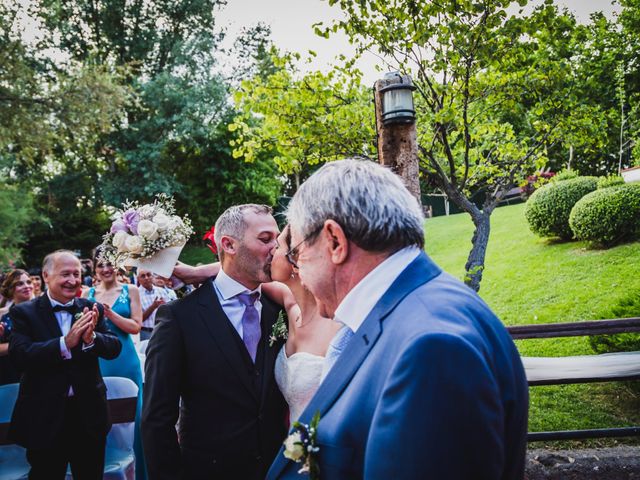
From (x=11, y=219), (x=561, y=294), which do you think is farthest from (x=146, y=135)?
(x=561, y=294)

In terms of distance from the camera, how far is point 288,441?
1.37 meters

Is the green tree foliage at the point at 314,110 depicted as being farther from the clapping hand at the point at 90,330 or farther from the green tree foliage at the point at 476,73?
the clapping hand at the point at 90,330

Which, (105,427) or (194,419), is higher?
(194,419)

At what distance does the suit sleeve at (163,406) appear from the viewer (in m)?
2.39

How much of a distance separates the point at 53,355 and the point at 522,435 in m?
3.64

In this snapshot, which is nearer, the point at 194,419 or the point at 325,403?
the point at 325,403

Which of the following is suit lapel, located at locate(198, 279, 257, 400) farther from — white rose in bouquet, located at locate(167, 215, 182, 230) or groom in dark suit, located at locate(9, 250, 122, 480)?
groom in dark suit, located at locate(9, 250, 122, 480)

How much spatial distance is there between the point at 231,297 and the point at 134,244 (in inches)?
24.8

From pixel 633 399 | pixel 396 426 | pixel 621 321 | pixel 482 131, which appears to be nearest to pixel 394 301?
pixel 396 426

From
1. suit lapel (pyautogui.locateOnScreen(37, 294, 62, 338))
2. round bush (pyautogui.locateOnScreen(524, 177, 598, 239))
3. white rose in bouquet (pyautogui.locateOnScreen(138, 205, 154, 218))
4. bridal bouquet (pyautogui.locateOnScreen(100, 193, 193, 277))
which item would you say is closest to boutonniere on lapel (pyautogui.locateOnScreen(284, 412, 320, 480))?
bridal bouquet (pyautogui.locateOnScreen(100, 193, 193, 277))

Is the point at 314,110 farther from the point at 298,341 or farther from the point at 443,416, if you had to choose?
the point at 443,416

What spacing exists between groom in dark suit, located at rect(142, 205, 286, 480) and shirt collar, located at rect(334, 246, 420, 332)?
125 cm

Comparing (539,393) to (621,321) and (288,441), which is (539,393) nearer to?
(621,321)

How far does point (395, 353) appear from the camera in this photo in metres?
1.20
